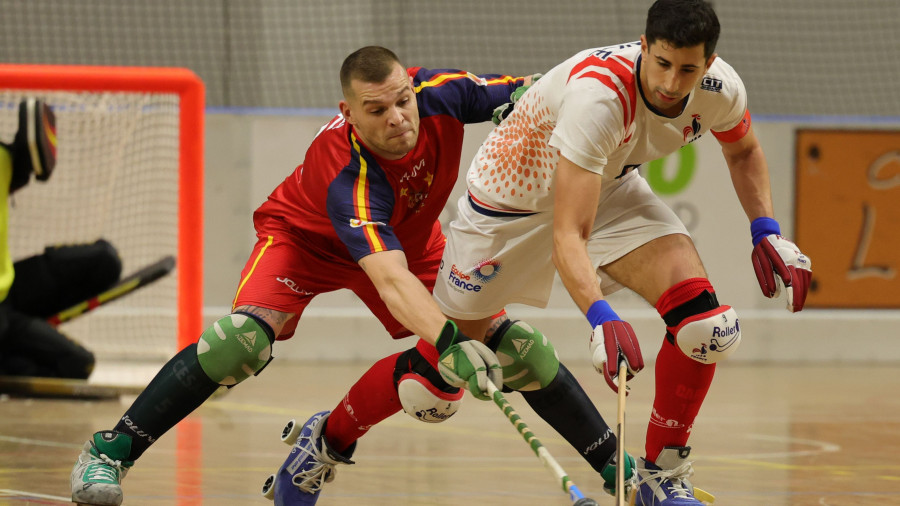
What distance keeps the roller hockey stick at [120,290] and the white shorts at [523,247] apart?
137 inches

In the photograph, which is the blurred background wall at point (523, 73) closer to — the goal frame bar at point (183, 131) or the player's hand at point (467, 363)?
the goal frame bar at point (183, 131)

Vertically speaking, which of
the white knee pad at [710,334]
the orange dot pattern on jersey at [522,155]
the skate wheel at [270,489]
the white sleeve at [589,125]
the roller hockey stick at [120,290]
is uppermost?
the white sleeve at [589,125]

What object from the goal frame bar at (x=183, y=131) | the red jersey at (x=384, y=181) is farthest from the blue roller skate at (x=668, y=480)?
the goal frame bar at (x=183, y=131)

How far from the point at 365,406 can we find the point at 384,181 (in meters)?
0.69

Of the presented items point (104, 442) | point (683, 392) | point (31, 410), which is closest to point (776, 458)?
point (683, 392)

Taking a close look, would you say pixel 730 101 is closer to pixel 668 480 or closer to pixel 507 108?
pixel 507 108

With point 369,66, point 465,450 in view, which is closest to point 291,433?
point 465,450

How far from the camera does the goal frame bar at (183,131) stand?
6145mm

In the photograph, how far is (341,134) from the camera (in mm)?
3566

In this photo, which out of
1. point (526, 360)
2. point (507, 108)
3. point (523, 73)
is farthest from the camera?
point (523, 73)

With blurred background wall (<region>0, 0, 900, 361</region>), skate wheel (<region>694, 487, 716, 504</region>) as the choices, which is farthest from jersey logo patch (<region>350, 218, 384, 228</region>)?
blurred background wall (<region>0, 0, 900, 361</region>)

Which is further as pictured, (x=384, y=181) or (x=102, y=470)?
(x=384, y=181)

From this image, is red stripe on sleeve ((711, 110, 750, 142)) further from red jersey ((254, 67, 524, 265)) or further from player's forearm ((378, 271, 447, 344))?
player's forearm ((378, 271, 447, 344))

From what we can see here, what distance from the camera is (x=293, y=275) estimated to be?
3.59 metres
